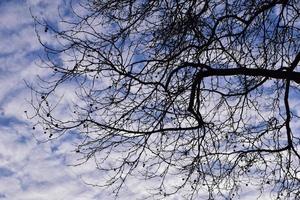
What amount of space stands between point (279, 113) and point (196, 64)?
5.57ft

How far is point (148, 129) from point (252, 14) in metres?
2.11

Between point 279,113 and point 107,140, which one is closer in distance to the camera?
point 107,140

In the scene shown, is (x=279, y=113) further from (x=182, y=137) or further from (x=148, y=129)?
(x=148, y=129)

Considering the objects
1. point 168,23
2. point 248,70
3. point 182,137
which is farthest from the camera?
point 182,137

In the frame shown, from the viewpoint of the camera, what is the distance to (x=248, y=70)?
5410 mm

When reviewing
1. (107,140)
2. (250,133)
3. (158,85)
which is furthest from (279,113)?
(107,140)

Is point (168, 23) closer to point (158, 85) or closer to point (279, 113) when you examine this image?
point (158, 85)

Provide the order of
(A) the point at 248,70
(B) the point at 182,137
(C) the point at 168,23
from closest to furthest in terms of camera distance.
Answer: (A) the point at 248,70
(C) the point at 168,23
(B) the point at 182,137

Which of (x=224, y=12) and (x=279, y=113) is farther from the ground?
(x=224, y=12)

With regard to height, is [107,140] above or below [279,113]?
below

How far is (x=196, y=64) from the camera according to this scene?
5.73m

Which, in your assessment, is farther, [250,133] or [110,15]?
[250,133]

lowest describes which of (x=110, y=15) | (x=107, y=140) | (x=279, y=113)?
(x=107, y=140)

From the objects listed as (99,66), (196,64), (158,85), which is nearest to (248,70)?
(196,64)
